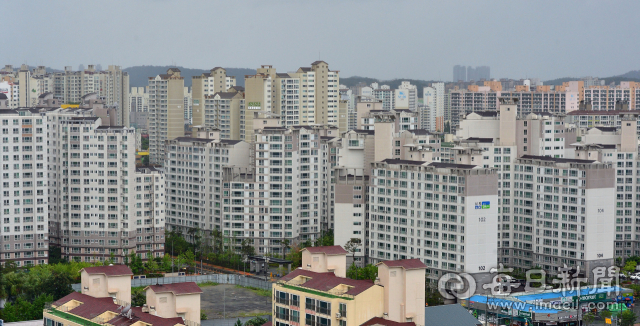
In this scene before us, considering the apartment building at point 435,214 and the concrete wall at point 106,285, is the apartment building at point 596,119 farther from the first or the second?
the concrete wall at point 106,285

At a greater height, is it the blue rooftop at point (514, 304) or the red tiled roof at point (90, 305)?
the red tiled roof at point (90, 305)

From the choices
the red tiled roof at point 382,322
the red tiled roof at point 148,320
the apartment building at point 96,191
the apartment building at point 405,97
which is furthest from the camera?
the apartment building at point 405,97

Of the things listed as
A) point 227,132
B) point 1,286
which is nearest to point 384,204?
point 1,286

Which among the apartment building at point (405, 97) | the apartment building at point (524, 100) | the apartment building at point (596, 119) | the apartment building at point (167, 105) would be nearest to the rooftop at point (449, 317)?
the apartment building at point (596, 119)

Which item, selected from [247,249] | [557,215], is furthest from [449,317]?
[247,249]

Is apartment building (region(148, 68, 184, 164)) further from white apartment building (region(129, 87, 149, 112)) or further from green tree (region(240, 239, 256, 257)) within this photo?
white apartment building (region(129, 87, 149, 112))

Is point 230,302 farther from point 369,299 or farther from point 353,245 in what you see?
point 369,299

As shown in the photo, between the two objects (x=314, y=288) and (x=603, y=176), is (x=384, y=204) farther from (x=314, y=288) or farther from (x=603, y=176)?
(x=314, y=288)
